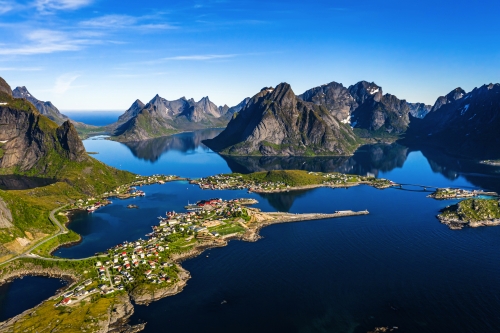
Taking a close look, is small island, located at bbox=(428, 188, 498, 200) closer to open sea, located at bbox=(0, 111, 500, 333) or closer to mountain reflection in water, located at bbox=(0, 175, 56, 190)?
open sea, located at bbox=(0, 111, 500, 333)

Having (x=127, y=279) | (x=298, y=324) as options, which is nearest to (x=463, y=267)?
(x=298, y=324)

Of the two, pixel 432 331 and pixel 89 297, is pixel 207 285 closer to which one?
pixel 89 297

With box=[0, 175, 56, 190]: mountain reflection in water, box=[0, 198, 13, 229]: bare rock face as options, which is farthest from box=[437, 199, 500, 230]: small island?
box=[0, 175, 56, 190]: mountain reflection in water

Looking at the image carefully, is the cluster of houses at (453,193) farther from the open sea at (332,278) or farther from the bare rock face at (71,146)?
the bare rock face at (71,146)

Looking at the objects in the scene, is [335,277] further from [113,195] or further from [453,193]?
[453,193]

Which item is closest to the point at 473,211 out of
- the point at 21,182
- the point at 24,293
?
the point at 24,293

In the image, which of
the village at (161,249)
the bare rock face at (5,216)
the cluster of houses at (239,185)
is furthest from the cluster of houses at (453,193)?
the bare rock face at (5,216)

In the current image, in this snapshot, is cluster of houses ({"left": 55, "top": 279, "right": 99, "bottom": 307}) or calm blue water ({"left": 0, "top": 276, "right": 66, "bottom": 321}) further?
cluster of houses ({"left": 55, "top": 279, "right": 99, "bottom": 307})
